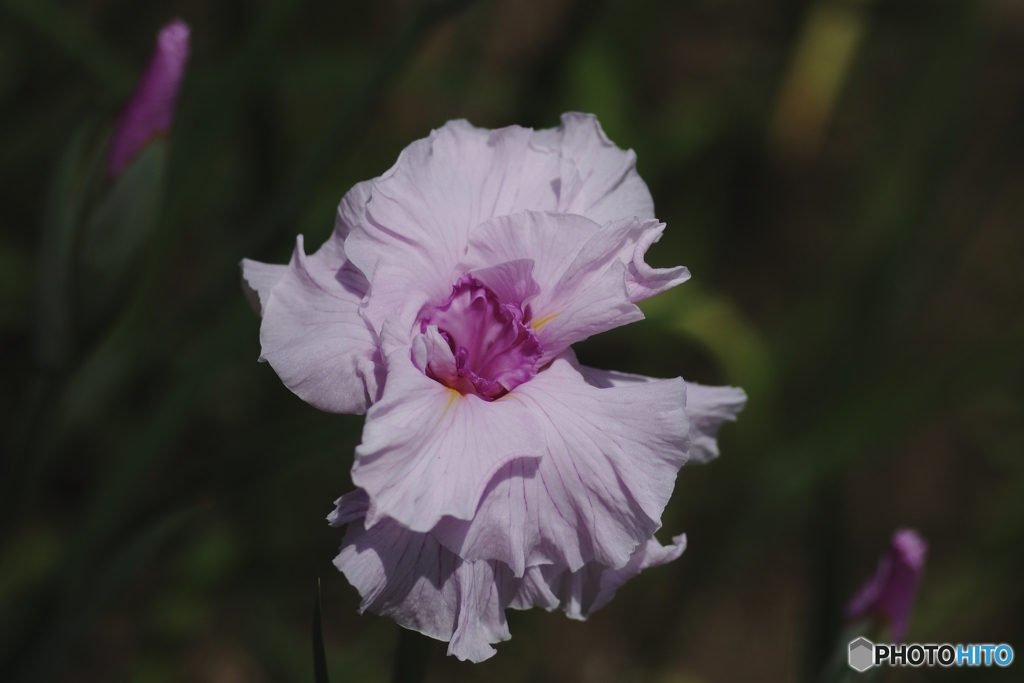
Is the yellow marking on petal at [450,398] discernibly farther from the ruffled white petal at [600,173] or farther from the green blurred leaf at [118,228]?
the green blurred leaf at [118,228]

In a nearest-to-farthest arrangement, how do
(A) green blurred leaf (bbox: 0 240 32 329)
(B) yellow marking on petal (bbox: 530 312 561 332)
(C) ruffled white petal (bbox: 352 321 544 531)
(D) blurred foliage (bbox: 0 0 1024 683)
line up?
1. (C) ruffled white petal (bbox: 352 321 544 531)
2. (B) yellow marking on petal (bbox: 530 312 561 332)
3. (D) blurred foliage (bbox: 0 0 1024 683)
4. (A) green blurred leaf (bbox: 0 240 32 329)

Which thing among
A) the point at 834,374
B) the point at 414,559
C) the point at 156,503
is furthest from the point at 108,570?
the point at 834,374

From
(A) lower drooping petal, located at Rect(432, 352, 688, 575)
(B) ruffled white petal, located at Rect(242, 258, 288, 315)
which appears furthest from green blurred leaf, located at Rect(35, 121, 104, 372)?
(A) lower drooping petal, located at Rect(432, 352, 688, 575)

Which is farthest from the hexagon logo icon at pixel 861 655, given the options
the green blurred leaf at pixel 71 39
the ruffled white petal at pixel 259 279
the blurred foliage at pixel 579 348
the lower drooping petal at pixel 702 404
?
the green blurred leaf at pixel 71 39

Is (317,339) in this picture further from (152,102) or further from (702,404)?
(152,102)

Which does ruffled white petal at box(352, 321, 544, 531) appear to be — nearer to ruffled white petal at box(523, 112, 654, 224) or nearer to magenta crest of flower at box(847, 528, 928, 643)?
ruffled white petal at box(523, 112, 654, 224)
